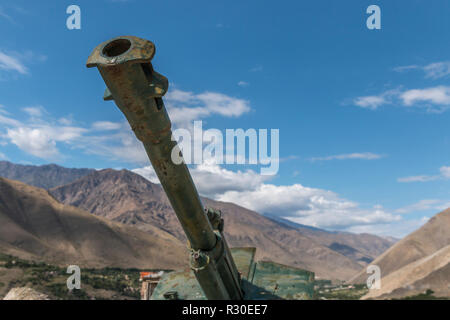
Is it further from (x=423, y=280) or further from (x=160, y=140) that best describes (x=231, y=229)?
(x=160, y=140)

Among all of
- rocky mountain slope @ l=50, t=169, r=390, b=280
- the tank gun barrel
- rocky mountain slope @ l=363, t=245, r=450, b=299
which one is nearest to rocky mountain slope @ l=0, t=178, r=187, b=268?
rocky mountain slope @ l=50, t=169, r=390, b=280

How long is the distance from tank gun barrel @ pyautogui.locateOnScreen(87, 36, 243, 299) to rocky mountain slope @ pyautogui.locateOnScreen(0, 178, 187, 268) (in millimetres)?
74047

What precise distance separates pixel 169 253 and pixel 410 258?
205 ft

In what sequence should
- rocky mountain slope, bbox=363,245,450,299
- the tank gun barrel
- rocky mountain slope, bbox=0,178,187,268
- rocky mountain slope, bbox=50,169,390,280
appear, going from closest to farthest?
the tank gun barrel → rocky mountain slope, bbox=363,245,450,299 → rocky mountain slope, bbox=0,178,187,268 → rocky mountain slope, bbox=50,169,390,280

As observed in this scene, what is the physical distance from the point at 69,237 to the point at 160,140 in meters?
94.8

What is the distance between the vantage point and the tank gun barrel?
4.23 meters

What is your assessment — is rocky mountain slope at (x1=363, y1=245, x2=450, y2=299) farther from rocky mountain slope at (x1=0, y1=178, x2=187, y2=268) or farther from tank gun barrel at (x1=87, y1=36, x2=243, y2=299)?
rocky mountain slope at (x1=0, y1=178, x2=187, y2=268)

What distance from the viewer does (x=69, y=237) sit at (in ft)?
300

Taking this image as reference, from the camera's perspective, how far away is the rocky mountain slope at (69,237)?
79688 millimetres

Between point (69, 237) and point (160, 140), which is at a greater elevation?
point (69, 237)

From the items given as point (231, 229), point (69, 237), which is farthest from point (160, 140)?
point (231, 229)

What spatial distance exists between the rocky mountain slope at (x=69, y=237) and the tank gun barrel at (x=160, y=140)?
243ft

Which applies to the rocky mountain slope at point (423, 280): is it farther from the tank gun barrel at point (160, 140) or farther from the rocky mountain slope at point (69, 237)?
the rocky mountain slope at point (69, 237)
